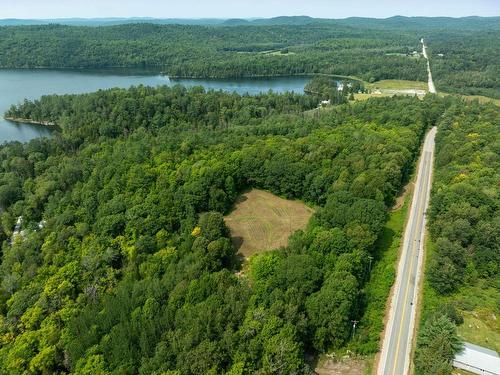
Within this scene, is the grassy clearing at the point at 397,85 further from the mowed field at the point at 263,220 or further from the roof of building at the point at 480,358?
the roof of building at the point at 480,358

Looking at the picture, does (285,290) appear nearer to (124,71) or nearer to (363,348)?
(363,348)

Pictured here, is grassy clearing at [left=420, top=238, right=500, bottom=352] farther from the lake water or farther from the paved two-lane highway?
the lake water

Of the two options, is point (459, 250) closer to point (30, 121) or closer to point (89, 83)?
point (30, 121)

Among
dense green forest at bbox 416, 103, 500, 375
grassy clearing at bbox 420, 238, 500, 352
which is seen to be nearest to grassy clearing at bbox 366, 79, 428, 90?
dense green forest at bbox 416, 103, 500, 375

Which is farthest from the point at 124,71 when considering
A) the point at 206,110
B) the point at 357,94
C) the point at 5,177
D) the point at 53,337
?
the point at 53,337

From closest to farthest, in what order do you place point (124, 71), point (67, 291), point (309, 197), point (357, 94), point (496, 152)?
point (67, 291), point (309, 197), point (496, 152), point (357, 94), point (124, 71)
